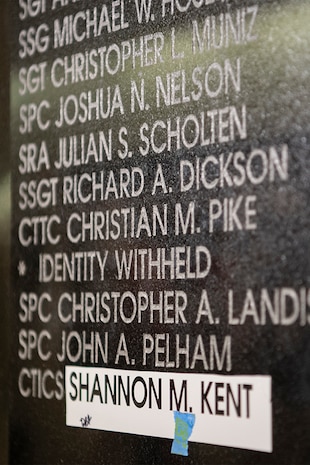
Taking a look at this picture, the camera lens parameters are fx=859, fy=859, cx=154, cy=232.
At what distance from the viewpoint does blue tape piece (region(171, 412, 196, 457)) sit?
101cm

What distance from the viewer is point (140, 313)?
1.08 m

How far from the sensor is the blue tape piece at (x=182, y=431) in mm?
1008

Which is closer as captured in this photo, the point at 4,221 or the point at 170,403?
the point at 170,403

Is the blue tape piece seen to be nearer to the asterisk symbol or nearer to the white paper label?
the white paper label

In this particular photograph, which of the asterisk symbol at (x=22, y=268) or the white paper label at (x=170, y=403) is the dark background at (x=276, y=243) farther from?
the asterisk symbol at (x=22, y=268)

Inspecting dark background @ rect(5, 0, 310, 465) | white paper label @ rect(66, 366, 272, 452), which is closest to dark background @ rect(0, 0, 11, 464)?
white paper label @ rect(66, 366, 272, 452)

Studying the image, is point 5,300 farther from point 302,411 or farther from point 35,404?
point 302,411

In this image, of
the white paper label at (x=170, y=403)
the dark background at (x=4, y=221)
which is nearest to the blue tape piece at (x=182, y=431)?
the white paper label at (x=170, y=403)

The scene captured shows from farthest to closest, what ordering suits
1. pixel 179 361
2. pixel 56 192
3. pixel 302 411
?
pixel 56 192
pixel 179 361
pixel 302 411

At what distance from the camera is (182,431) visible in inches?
Answer: 40.0

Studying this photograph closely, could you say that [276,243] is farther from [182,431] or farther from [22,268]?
[22,268]

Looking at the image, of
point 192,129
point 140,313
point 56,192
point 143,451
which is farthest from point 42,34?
point 143,451

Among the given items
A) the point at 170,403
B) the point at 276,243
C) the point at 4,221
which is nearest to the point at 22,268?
the point at 4,221

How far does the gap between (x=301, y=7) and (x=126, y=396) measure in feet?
1.68
